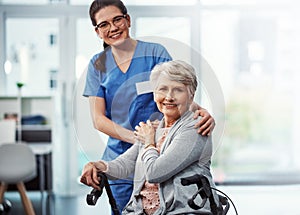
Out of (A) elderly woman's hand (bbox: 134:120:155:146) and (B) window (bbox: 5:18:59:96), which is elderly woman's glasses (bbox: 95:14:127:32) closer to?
(A) elderly woman's hand (bbox: 134:120:155:146)

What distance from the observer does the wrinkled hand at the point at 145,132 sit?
1603mm

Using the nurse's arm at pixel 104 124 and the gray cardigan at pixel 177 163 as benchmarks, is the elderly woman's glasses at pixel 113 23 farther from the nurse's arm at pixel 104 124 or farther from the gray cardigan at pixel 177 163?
the gray cardigan at pixel 177 163

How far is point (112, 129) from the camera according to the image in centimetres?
166

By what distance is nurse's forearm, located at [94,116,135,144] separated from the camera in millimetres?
1643

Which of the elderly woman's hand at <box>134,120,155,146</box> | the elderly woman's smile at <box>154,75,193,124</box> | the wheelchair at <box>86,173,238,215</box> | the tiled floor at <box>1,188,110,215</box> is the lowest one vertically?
the tiled floor at <box>1,188,110,215</box>

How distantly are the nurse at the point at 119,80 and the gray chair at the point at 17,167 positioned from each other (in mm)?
1926

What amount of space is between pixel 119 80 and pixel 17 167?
6.68ft

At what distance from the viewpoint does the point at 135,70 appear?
64.8 inches

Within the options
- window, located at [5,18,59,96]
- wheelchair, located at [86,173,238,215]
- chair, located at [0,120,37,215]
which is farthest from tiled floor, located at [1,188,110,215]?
wheelchair, located at [86,173,238,215]

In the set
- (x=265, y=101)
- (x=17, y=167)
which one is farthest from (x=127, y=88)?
(x=265, y=101)

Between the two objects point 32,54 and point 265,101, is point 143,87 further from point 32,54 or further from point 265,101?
point 265,101

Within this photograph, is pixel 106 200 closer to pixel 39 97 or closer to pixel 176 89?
pixel 176 89

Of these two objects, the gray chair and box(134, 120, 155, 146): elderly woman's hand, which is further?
the gray chair

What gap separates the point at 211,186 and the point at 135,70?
0.40 m
